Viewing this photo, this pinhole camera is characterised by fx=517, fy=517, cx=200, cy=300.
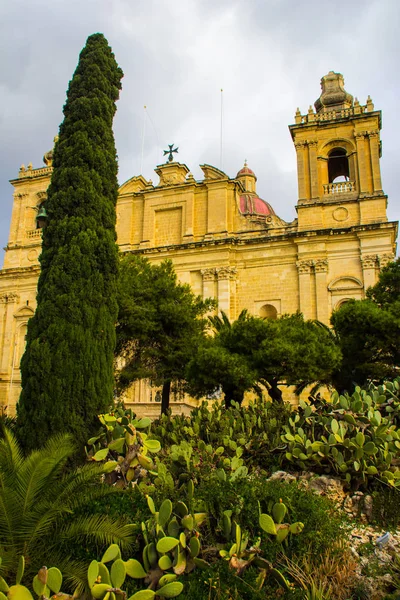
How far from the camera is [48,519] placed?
189 inches

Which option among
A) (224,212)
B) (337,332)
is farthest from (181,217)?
(337,332)

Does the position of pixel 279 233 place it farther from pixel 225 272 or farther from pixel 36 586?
pixel 36 586

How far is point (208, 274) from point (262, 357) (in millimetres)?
10953

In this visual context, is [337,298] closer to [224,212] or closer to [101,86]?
[224,212]

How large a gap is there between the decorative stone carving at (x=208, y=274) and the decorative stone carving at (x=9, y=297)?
11.4 metres

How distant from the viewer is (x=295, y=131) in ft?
83.6

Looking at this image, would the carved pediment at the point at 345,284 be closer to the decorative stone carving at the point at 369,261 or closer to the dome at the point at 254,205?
the decorative stone carving at the point at 369,261

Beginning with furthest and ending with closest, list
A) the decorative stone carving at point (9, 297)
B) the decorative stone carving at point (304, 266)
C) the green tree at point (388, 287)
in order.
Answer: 1. the decorative stone carving at point (9, 297)
2. the decorative stone carving at point (304, 266)
3. the green tree at point (388, 287)

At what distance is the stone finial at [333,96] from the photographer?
26.3 metres

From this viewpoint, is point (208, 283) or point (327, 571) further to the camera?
point (208, 283)

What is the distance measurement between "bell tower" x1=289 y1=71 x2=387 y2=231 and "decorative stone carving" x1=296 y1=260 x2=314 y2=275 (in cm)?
163

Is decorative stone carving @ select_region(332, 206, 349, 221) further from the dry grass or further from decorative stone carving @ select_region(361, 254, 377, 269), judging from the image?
the dry grass

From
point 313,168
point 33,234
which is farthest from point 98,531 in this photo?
point 33,234

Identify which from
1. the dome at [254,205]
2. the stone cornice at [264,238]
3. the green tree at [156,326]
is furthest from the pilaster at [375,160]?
the dome at [254,205]
